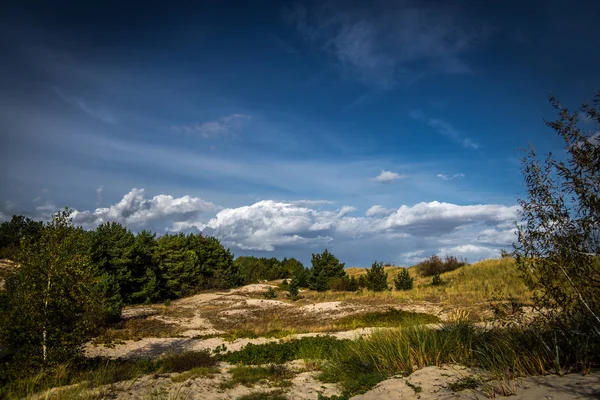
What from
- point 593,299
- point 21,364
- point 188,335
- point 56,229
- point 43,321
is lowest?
point 188,335

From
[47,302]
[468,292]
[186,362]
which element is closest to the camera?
[47,302]

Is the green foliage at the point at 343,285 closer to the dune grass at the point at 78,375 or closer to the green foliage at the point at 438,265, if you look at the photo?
the green foliage at the point at 438,265

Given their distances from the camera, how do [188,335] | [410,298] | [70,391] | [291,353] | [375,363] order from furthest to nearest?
1. [410,298]
2. [188,335]
3. [291,353]
4. [375,363]
5. [70,391]

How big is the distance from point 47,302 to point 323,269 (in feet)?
117

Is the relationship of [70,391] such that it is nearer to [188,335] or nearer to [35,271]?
[35,271]

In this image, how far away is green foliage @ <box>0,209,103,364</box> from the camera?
9.11m

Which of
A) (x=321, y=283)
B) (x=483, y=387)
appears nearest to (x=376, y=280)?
(x=321, y=283)

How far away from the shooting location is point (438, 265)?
45.5 meters

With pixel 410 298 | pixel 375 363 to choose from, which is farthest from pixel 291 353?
pixel 410 298

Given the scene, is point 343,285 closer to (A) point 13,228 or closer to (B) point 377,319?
(B) point 377,319

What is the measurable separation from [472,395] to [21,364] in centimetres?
1060

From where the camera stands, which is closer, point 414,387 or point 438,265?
point 414,387

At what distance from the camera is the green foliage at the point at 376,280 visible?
37125 mm

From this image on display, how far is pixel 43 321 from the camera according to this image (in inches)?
367
